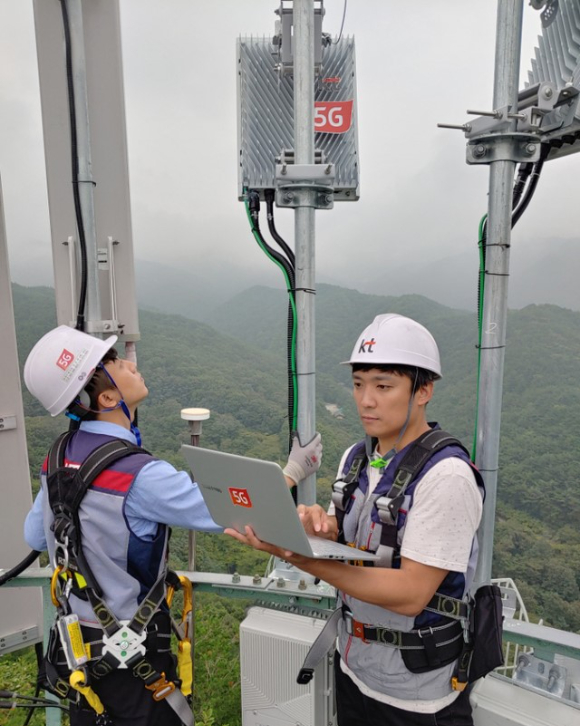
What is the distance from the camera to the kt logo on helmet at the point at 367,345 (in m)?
1.37

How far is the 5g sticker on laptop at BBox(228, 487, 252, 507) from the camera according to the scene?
3.75ft

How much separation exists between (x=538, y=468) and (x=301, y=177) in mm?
22453

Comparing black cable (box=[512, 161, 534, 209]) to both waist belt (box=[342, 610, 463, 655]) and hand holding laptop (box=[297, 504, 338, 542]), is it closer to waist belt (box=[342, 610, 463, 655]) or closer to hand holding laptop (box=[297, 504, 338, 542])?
hand holding laptop (box=[297, 504, 338, 542])

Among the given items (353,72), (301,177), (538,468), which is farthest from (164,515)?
(538,468)

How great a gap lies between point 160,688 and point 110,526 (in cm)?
54

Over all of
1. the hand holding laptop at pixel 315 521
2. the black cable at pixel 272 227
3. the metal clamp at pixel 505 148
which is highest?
the metal clamp at pixel 505 148

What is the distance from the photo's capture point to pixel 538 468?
21500 millimetres

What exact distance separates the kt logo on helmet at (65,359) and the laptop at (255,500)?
0.62 m

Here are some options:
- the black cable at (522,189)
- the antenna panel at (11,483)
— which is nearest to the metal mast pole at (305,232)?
the black cable at (522,189)

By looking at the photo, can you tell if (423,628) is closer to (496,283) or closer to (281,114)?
(496,283)

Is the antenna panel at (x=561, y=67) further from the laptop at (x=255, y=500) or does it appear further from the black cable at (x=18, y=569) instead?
the black cable at (x=18, y=569)

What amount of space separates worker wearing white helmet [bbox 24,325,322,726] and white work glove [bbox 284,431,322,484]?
0.44m

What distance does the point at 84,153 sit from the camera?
2.35m

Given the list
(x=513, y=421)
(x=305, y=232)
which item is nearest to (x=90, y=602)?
(x=305, y=232)
